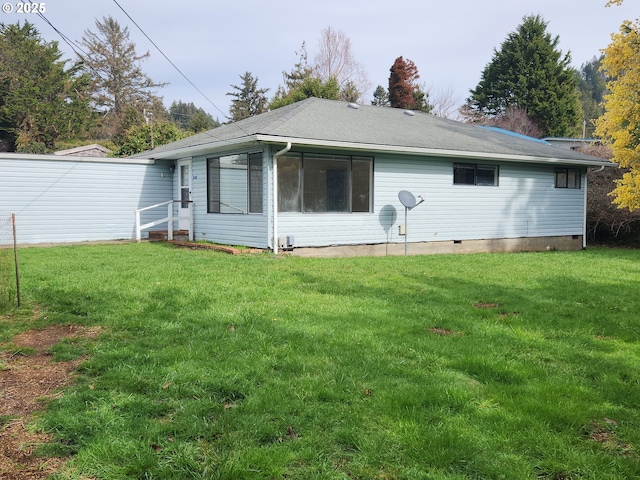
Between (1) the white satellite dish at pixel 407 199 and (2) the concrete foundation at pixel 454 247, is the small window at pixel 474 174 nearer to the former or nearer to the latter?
(2) the concrete foundation at pixel 454 247

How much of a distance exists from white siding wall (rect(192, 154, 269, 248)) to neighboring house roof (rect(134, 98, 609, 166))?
2.44 feet

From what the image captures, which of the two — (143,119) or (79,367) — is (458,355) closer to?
(79,367)

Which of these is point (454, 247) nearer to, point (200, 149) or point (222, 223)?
point (222, 223)

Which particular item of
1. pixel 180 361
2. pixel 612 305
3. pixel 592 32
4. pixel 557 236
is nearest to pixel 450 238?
pixel 557 236

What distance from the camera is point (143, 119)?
112 ft

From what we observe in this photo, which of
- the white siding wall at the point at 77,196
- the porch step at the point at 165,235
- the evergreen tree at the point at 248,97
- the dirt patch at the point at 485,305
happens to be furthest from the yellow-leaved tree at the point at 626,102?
the evergreen tree at the point at 248,97

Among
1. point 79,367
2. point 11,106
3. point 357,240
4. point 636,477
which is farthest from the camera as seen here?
point 11,106

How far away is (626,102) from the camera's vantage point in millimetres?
13297

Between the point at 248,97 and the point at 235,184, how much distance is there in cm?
4098

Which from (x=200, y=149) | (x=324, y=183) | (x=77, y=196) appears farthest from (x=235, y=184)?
(x=77, y=196)

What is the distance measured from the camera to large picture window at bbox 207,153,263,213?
11211mm

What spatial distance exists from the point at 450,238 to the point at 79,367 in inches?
434

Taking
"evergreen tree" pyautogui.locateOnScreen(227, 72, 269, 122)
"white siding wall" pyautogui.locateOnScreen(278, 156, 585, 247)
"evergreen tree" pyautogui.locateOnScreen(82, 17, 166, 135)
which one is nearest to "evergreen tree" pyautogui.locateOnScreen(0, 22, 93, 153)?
"evergreen tree" pyautogui.locateOnScreen(82, 17, 166, 135)

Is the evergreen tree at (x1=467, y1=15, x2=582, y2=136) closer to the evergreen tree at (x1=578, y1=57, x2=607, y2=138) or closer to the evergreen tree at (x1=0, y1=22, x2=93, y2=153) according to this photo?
the evergreen tree at (x1=578, y1=57, x2=607, y2=138)
